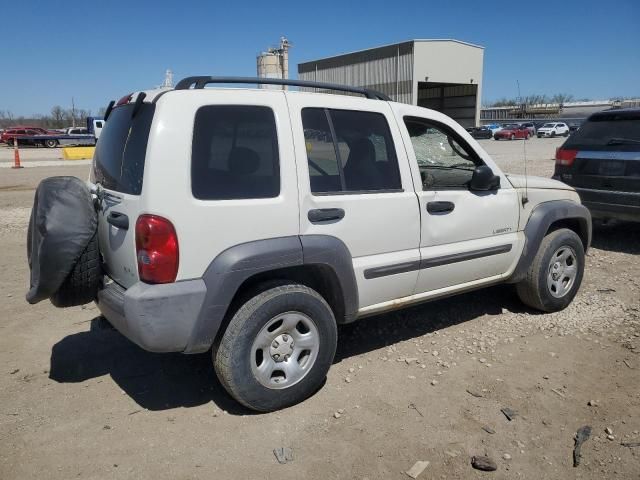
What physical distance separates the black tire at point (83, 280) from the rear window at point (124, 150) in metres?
0.41

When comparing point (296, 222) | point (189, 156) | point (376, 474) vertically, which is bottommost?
point (376, 474)

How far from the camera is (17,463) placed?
2.69 metres

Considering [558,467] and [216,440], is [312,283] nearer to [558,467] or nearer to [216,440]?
[216,440]

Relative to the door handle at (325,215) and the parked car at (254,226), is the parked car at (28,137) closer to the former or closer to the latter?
the parked car at (254,226)

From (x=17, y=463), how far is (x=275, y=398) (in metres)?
1.41

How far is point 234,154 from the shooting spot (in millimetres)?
2914

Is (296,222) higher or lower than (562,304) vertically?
higher

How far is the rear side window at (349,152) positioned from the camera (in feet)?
10.4

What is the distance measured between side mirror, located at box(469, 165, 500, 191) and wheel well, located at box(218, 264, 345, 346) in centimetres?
140

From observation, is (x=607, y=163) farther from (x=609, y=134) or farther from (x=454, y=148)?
(x=454, y=148)

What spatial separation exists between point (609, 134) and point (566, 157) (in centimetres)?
57

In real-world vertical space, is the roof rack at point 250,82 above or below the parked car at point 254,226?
above

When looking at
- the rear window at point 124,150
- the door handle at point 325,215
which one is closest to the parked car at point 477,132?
the door handle at point 325,215

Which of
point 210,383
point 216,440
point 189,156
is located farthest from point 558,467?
point 189,156
